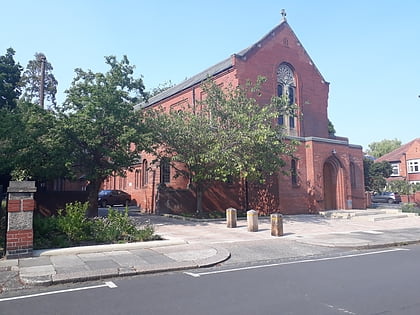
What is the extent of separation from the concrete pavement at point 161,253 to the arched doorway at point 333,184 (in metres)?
9.81

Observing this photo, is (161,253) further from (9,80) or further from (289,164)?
(289,164)

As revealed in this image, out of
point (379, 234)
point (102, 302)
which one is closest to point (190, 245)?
point (102, 302)

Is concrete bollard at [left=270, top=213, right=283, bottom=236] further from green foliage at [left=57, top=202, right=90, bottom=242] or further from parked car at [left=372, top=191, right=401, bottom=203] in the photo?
parked car at [left=372, top=191, right=401, bottom=203]

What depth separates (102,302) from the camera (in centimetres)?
571

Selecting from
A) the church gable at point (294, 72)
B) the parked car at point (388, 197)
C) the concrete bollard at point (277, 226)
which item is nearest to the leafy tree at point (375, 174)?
the parked car at point (388, 197)

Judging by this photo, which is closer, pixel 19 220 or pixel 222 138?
pixel 19 220

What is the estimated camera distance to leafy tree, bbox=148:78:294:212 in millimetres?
17938

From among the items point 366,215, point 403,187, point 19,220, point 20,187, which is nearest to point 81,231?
point 19,220

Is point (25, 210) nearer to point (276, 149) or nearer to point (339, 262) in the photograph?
point (339, 262)

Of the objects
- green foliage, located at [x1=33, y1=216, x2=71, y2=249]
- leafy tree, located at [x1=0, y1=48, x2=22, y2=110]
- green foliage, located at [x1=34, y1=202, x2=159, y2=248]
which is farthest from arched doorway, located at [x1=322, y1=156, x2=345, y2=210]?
leafy tree, located at [x1=0, y1=48, x2=22, y2=110]

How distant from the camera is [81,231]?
36.3ft

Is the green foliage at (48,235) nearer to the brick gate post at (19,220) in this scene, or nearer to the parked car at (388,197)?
the brick gate post at (19,220)

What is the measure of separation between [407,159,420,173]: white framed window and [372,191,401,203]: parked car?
39.3 ft

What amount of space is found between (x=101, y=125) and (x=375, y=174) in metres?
34.1
